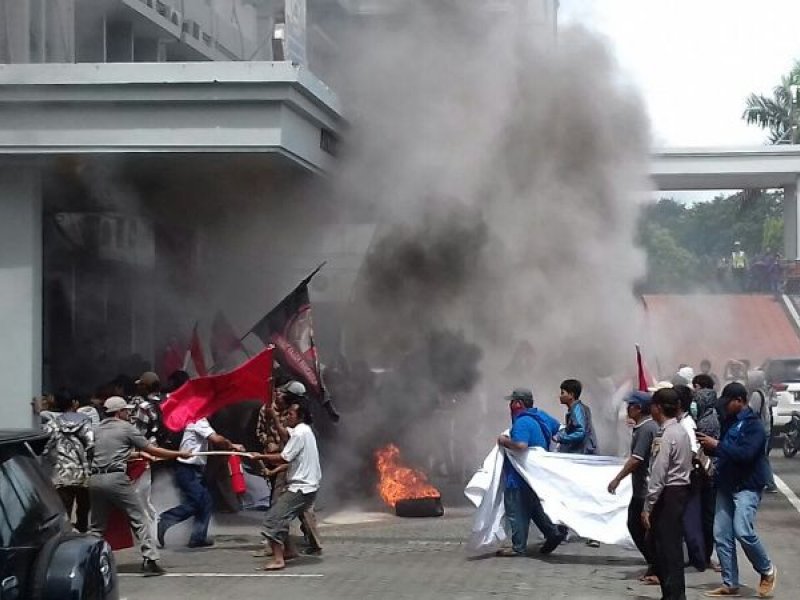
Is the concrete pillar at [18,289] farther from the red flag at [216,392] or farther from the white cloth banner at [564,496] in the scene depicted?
the white cloth banner at [564,496]

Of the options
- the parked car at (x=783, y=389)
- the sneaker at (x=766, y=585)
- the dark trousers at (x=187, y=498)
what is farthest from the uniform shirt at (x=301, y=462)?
the parked car at (x=783, y=389)

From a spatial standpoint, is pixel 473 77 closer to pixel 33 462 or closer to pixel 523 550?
pixel 523 550

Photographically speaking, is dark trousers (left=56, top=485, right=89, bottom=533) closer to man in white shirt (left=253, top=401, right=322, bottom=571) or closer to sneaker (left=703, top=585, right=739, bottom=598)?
man in white shirt (left=253, top=401, right=322, bottom=571)

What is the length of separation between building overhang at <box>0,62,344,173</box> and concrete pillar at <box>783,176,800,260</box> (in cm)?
2404

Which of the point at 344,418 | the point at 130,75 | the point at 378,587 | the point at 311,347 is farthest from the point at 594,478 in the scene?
the point at 130,75

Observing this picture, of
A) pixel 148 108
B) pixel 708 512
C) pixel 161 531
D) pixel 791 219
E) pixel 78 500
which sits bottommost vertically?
pixel 161 531

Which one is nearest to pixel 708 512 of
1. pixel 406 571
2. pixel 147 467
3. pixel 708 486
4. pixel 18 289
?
pixel 708 486

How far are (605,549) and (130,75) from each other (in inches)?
252

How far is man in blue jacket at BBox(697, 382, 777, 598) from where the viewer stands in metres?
8.90

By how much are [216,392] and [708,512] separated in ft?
13.4

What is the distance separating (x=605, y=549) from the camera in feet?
38.0

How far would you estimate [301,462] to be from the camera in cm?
1016

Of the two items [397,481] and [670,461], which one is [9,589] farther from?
[397,481]

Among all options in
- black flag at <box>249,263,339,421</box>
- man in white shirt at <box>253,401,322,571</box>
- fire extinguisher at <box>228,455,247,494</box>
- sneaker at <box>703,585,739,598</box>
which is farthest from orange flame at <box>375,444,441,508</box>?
sneaker at <box>703,585,739,598</box>
